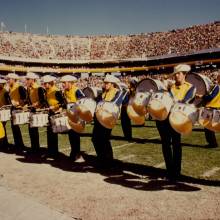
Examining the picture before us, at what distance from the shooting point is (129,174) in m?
6.45

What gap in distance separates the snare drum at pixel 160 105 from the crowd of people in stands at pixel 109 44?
129 ft

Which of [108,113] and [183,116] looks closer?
[183,116]


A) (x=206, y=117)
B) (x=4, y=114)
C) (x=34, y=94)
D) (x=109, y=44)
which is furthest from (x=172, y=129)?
(x=109, y=44)

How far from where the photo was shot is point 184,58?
1793 inches

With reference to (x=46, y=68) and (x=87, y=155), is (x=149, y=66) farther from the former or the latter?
(x=87, y=155)

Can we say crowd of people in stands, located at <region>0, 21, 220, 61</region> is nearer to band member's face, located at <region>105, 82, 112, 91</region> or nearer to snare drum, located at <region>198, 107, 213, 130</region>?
band member's face, located at <region>105, 82, 112, 91</region>

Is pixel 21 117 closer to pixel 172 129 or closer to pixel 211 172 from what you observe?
pixel 172 129

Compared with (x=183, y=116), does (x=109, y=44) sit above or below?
above

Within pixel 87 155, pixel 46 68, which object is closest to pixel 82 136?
pixel 87 155

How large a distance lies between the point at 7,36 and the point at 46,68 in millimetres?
7565

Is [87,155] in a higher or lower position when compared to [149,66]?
lower

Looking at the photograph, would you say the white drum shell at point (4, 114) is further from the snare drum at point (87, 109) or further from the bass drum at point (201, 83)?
the bass drum at point (201, 83)

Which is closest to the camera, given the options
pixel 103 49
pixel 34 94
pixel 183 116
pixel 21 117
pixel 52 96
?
pixel 183 116

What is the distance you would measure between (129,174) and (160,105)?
1884 mm
